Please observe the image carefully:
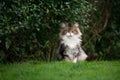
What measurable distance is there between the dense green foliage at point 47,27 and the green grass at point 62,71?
80 cm

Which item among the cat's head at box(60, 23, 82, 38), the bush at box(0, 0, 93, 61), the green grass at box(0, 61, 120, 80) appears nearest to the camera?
the green grass at box(0, 61, 120, 80)

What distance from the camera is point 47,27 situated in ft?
28.1

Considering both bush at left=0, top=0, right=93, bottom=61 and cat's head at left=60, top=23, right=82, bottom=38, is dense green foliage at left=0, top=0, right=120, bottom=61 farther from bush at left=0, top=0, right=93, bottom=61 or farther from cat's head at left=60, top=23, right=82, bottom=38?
cat's head at left=60, top=23, right=82, bottom=38

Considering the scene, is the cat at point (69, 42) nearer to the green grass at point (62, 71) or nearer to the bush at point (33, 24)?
the bush at point (33, 24)

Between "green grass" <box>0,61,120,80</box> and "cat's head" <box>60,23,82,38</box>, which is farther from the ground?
"cat's head" <box>60,23,82,38</box>

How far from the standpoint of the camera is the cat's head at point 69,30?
29.3ft

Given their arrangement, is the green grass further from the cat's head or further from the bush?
the cat's head

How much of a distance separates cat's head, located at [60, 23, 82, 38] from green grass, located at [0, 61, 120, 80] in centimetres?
123

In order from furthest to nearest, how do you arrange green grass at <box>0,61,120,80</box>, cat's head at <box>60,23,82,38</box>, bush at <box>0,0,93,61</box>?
cat's head at <box>60,23,82,38</box> < bush at <box>0,0,93,61</box> < green grass at <box>0,61,120,80</box>

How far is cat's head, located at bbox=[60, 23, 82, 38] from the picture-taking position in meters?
8.92

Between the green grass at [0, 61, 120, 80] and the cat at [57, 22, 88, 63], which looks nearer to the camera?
the green grass at [0, 61, 120, 80]

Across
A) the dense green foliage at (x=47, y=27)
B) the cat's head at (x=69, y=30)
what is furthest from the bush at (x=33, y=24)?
the cat's head at (x=69, y=30)

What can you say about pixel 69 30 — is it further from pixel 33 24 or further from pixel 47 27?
pixel 33 24

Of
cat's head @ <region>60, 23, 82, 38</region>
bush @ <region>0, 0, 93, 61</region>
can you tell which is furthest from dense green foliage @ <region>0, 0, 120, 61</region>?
cat's head @ <region>60, 23, 82, 38</region>
